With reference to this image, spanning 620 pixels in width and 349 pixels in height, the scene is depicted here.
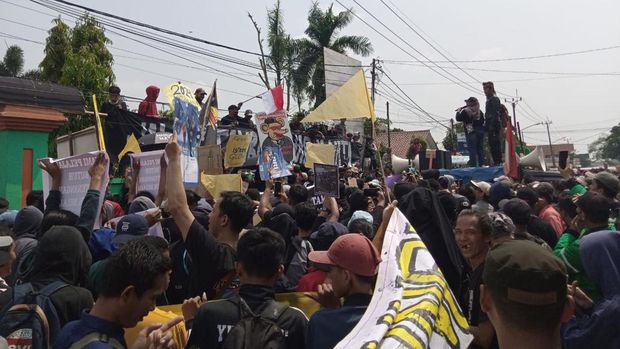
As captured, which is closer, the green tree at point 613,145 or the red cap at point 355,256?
the red cap at point 355,256

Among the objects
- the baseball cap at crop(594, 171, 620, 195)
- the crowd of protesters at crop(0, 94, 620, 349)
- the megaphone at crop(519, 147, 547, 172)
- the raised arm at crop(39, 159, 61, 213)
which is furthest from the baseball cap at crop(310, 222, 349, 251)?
the megaphone at crop(519, 147, 547, 172)

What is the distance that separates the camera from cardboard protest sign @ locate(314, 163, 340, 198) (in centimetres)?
755

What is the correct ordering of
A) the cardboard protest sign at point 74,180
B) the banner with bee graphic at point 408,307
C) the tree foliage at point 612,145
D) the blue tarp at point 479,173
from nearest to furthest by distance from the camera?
the banner with bee graphic at point 408,307 → the cardboard protest sign at point 74,180 → the blue tarp at point 479,173 → the tree foliage at point 612,145

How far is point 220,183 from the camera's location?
7.27 meters

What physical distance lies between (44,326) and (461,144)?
52.4m

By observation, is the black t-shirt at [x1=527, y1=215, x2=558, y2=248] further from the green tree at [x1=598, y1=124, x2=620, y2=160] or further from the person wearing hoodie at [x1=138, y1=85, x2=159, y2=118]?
the green tree at [x1=598, y1=124, x2=620, y2=160]

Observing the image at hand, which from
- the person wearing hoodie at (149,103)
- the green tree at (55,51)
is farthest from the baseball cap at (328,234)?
the green tree at (55,51)

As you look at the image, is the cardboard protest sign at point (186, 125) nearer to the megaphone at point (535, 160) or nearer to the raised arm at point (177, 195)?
the raised arm at point (177, 195)

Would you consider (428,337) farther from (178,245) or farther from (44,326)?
(178,245)

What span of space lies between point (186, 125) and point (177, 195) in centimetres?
290

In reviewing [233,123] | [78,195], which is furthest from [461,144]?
[78,195]

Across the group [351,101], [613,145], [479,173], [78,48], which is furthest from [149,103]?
[613,145]

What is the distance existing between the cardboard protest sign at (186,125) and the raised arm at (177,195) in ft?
7.08

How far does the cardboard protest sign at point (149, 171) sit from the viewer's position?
20.0ft
